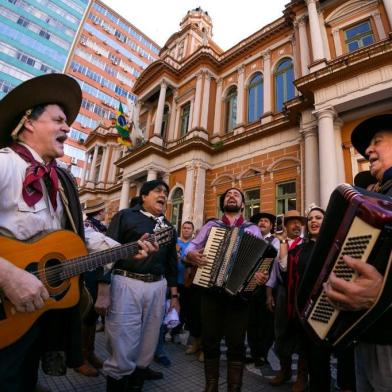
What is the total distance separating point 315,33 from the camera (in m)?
10.1

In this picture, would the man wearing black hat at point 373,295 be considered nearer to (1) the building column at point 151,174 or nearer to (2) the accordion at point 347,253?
(2) the accordion at point 347,253

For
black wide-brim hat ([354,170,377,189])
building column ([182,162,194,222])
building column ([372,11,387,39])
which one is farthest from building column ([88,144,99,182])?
black wide-brim hat ([354,170,377,189])

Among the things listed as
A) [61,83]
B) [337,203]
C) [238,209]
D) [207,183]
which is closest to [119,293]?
[238,209]

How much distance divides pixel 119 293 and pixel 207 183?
465 inches

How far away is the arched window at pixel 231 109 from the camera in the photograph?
48.5 feet

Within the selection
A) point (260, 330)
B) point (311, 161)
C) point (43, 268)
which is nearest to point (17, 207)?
point (43, 268)

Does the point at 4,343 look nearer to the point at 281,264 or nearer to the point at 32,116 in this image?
the point at 32,116

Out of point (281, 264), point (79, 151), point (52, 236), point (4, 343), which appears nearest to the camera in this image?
point (4, 343)

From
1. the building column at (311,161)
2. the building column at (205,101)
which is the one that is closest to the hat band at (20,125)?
the building column at (311,161)

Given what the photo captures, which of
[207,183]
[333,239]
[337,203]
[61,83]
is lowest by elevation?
[333,239]

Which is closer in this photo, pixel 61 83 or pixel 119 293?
pixel 61 83

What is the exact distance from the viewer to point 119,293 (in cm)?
245

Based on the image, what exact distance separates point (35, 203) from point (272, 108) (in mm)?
12879

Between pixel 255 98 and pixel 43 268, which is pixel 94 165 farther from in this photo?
pixel 43 268
